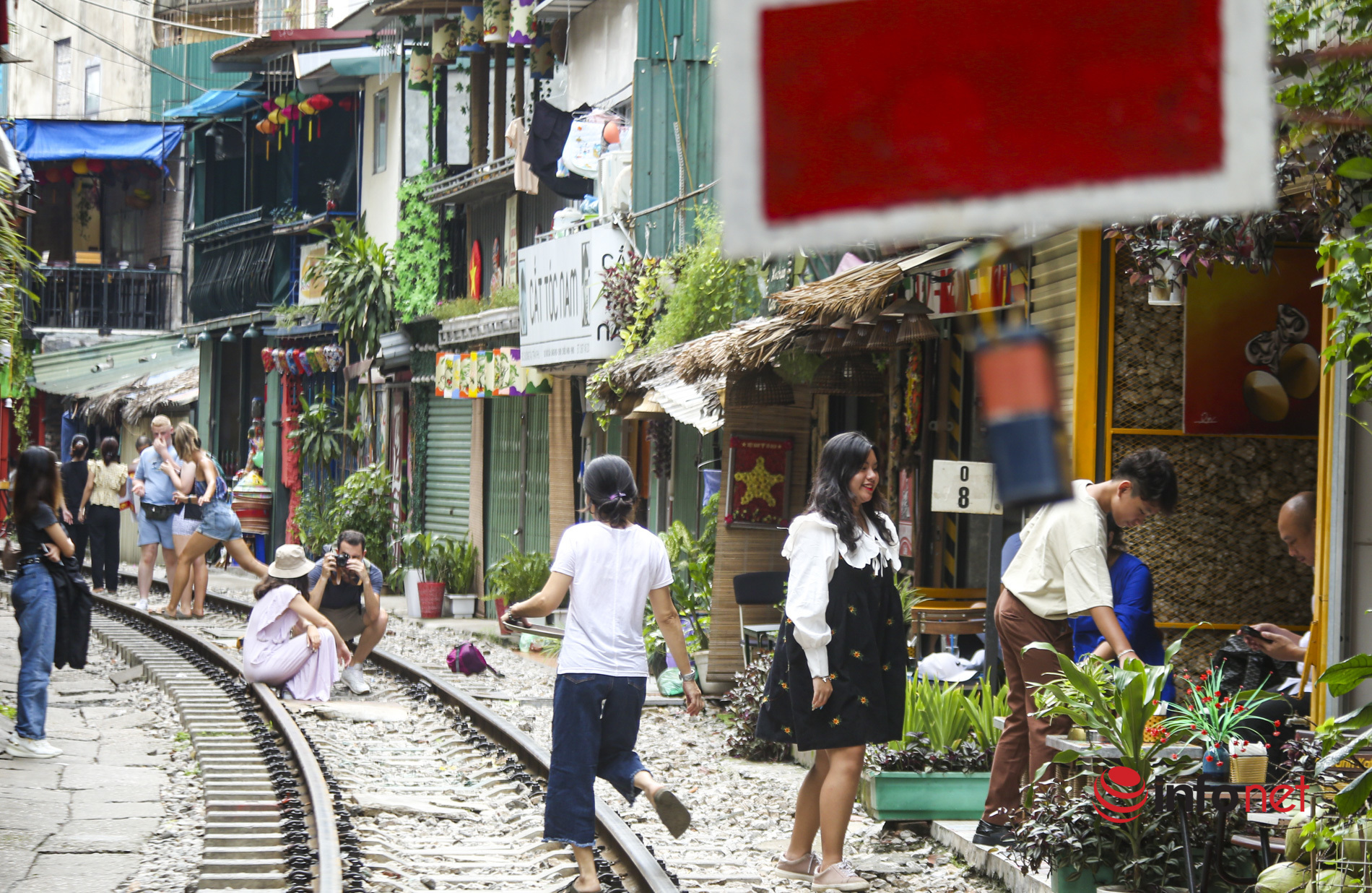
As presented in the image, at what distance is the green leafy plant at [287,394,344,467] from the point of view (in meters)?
29.4

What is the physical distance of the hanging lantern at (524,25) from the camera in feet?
70.4

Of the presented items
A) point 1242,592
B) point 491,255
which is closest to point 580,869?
point 1242,592

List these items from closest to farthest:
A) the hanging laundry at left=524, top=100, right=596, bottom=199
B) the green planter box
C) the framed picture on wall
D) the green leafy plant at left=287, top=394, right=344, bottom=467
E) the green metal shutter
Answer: the green planter box, the framed picture on wall, the hanging laundry at left=524, top=100, right=596, bottom=199, the green metal shutter, the green leafy plant at left=287, top=394, right=344, bottom=467

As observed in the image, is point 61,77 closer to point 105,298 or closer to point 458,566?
point 105,298

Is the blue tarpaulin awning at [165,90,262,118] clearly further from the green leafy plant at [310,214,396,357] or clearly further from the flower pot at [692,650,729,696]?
the flower pot at [692,650,729,696]

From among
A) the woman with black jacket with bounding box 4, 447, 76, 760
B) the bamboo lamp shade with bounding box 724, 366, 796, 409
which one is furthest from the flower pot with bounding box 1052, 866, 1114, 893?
the bamboo lamp shade with bounding box 724, 366, 796, 409

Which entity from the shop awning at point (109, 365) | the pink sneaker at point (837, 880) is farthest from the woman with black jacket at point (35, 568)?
the shop awning at point (109, 365)

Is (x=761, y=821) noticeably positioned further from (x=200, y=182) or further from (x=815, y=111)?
(x=200, y=182)

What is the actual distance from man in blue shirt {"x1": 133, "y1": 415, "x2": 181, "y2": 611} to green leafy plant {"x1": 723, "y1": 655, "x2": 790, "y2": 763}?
9.39 meters

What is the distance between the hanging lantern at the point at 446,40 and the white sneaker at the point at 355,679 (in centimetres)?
1300

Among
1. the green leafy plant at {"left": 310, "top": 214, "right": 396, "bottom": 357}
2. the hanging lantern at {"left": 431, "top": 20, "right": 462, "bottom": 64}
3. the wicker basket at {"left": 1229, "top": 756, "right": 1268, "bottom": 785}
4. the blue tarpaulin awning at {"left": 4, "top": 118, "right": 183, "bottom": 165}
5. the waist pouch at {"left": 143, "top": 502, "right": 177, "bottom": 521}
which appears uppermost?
the blue tarpaulin awning at {"left": 4, "top": 118, "right": 183, "bottom": 165}

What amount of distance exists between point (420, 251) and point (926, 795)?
1940 cm

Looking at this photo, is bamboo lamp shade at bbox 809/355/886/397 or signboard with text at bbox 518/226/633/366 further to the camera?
signboard with text at bbox 518/226/633/366

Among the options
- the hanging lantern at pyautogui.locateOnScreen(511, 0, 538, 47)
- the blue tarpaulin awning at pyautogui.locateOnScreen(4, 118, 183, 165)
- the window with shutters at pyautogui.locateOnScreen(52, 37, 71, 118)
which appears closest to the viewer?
the hanging lantern at pyautogui.locateOnScreen(511, 0, 538, 47)
